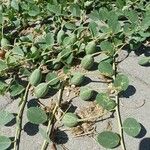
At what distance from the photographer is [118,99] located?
129 cm

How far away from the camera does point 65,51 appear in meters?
1.43

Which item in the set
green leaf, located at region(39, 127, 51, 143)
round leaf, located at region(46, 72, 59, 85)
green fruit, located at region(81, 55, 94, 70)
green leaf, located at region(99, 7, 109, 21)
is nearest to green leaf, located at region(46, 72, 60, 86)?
round leaf, located at region(46, 72, 59, 85)

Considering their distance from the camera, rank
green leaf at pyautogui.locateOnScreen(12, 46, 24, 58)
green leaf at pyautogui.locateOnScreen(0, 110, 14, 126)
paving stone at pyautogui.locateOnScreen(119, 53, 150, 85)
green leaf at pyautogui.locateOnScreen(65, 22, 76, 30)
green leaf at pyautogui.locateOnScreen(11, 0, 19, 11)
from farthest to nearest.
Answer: green leaf at pyautogui.locateOnScreen(11, 0, 19, 11) → green leaf at pyautogui.locateOnScreen(65, 22, 76, 30) → green leaf at pyautogui.locateOnScreen(12, 46, 24, 58) → paving stone at pyautogui.locateOnScreen(119, 53, 150, 85) → green leaf at pyautogui.locateOnScreen(0, 110, 14, 126)

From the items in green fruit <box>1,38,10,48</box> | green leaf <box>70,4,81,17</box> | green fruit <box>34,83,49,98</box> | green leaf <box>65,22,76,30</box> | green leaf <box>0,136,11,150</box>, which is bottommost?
green leaf <box>0,136,11,150</box>

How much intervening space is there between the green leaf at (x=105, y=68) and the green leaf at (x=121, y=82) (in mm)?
56

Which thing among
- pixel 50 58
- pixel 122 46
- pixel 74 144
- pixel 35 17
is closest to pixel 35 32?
pixel 35 17

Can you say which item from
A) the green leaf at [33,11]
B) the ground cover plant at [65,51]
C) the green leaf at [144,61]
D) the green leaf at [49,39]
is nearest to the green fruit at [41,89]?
the ground cover plant at [65,51]

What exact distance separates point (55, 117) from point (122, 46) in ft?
1.18

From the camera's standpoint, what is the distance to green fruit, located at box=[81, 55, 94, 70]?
1.40 meters

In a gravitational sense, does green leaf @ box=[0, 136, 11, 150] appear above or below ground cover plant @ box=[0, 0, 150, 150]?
below

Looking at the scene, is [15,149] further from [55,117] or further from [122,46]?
[122,46]

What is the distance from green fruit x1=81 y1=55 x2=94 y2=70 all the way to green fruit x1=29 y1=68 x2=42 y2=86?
0.49 feet

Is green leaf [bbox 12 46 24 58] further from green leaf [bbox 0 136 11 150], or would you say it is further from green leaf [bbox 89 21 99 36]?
green leaf [bbox 0 136 11 150]

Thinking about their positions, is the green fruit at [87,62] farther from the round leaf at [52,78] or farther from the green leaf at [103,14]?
the green leaf at [103,14]
